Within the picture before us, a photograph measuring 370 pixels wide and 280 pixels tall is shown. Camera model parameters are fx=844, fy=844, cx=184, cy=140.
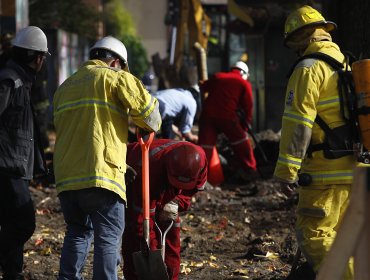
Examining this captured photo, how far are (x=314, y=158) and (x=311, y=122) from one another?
28 centimetres

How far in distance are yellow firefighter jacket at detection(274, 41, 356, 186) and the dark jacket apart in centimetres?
211

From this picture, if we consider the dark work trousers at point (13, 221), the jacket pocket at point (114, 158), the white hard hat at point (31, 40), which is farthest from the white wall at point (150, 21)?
the jacket pocket at point (114, 158)

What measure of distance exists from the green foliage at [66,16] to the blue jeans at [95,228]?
27.4 metres

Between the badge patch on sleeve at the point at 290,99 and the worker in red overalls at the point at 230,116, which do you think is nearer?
the badge patch on sleeve at the point at 290,99

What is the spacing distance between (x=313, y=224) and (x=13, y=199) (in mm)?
2401

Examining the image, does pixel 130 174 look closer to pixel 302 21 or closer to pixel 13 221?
A: pixel 13 221

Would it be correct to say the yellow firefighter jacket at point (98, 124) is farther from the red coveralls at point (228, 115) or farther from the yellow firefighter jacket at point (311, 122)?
the red coveralls at point (228, 115)

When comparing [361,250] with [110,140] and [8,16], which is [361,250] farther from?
[8,16]

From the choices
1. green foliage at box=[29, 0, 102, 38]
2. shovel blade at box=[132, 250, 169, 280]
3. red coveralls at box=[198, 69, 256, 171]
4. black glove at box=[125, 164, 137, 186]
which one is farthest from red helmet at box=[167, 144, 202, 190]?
green foliage at box=[29, 0, 102, 38]

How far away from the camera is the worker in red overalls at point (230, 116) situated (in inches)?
516

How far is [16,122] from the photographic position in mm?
6461


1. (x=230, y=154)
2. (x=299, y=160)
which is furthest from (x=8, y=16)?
(x=299, y=160)

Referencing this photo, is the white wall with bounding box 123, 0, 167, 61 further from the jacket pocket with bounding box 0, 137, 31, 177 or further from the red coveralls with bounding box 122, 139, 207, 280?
the red coveralls with bounding box 122, 139, 207, 280

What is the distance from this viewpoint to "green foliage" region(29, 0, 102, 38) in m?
33.1
